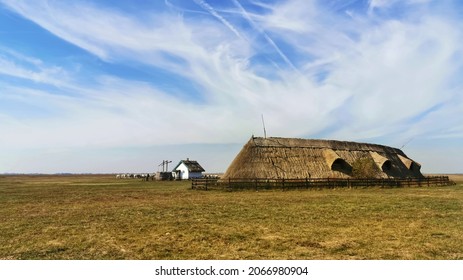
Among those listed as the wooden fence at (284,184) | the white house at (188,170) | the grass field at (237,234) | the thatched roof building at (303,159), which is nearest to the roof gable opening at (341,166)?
the thatched roof building at (303,159)

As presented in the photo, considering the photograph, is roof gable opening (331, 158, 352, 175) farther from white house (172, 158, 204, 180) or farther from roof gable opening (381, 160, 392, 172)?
white house (172, 158, 204, 180)

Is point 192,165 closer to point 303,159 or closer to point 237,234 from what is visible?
point 303,159

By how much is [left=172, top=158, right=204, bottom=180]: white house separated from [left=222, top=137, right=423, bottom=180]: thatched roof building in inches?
1347

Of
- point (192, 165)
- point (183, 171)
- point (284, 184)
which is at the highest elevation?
point (192, 165)

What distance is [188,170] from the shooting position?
82562mm

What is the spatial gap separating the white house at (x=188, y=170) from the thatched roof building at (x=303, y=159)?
3420cm

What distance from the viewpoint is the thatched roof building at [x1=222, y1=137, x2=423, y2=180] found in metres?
46.7

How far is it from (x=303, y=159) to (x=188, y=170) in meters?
37.5

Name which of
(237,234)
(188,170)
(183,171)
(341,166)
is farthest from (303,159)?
(183,171)

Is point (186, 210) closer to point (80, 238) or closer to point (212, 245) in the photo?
point (80, 238)

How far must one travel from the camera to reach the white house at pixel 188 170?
82750 mm

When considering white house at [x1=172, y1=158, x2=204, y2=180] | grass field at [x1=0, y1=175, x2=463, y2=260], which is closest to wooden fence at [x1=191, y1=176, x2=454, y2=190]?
grass field at [x1=0, y1=175, x2=463, y2=260]

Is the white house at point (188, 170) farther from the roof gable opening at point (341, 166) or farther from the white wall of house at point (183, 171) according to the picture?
the roof gable opening at point (341, 166)
